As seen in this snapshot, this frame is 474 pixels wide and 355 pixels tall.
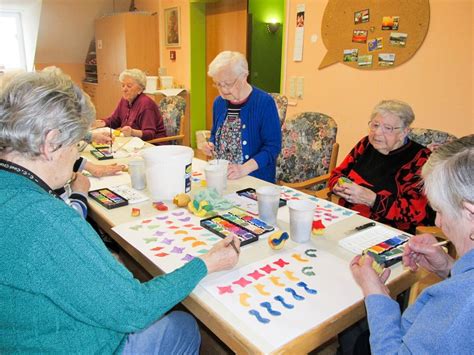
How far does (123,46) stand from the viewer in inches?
226

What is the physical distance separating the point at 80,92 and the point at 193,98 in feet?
15.6

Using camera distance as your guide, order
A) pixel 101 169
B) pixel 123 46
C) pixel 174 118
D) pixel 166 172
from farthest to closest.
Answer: pixel 123 46 < pixel 174 118 < pixel 101 169 < pixel 166 172

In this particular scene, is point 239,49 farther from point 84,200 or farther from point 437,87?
point 84,200

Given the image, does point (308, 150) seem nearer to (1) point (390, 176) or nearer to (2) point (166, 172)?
(1) point (390, 176)

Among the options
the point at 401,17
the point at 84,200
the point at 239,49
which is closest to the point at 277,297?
the point at 84,200

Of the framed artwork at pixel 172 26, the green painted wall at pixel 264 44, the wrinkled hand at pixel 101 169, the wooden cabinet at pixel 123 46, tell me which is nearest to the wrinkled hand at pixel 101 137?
the wrinkled hand at pixel 101 169

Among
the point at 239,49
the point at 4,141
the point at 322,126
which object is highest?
the point at 239,49

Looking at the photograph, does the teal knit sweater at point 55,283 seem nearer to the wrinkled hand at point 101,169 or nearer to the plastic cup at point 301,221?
the plastic cup at point 301,221

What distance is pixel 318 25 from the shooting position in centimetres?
356

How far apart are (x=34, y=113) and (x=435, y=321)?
3.11 ft

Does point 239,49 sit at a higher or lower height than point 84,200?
higher

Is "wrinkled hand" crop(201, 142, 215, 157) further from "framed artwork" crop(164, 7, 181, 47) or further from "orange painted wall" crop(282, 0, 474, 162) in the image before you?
"framed artwork" crop(164, 7, 181, 47)

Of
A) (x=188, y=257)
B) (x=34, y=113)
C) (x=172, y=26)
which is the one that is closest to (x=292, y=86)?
(x=172, y=26)

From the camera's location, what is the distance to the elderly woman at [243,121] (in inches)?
82.9
